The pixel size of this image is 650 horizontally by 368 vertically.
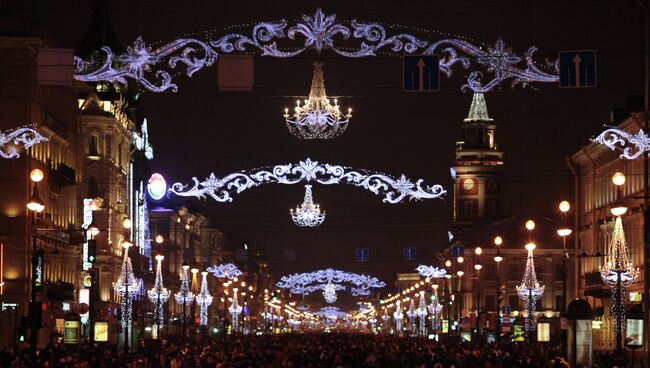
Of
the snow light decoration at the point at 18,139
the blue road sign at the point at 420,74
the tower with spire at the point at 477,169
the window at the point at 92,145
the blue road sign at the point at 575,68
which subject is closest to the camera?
the blue road sign at the point at 575,68

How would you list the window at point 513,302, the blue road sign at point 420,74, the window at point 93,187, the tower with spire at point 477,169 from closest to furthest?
1. the blue road sign at point 420,74
2. the window at point 93,187
3. the window at point 513,302
4. the tower with spire at point 477,169

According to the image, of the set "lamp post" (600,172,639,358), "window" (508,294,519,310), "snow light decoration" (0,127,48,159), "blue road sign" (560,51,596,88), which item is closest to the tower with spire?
"window" (508,294,519,310)

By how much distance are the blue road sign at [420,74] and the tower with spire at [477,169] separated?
15166 centimetres

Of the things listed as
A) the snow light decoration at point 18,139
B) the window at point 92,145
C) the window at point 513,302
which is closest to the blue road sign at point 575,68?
the snow light decoration at point 18,139

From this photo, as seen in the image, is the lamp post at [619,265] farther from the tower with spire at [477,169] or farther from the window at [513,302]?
the tower with spire at [477,169]

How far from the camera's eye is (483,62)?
108 ft

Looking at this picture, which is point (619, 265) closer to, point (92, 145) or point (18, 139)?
point (18, 139)

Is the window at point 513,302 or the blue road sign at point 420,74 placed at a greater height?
the blue road sign at point 420,74

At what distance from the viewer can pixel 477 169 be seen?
185125 mm

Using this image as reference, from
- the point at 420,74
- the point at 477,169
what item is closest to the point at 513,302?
the point at 477,169

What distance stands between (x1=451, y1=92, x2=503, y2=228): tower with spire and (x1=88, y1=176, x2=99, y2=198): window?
91.5m

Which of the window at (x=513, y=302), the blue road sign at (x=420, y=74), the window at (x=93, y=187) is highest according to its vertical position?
the window at (x=93, y=187)

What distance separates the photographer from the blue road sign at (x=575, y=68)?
31.0 m

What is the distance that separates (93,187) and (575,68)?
225 feet
